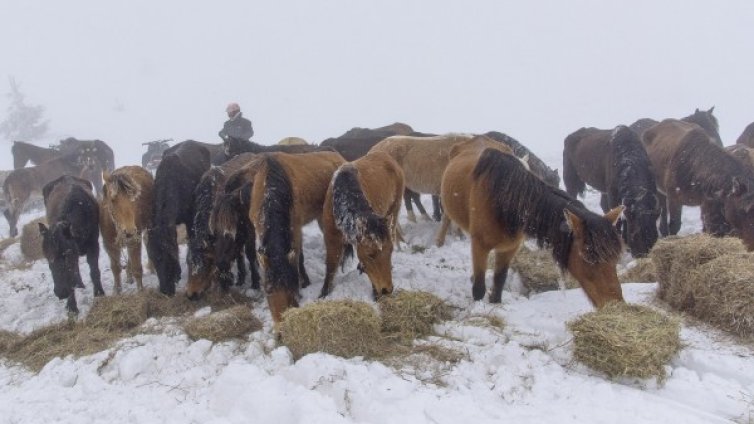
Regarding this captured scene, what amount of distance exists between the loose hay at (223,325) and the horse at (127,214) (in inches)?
72.7

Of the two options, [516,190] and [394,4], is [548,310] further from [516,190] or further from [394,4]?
[394,4]

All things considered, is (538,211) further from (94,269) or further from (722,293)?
(94,269)

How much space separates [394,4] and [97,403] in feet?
457

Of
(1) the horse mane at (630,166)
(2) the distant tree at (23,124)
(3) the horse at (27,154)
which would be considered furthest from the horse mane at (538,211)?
(2) the distant tree at (23,124)

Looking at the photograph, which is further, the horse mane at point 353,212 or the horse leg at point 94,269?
the horse leg at point 94,269

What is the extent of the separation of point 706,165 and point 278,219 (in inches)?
263

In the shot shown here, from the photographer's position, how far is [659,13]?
107 metres

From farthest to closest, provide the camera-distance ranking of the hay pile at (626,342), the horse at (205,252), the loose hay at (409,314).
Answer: the horse at (205,252) < the loose hay at (409,314) < the hay pile at (626,342)

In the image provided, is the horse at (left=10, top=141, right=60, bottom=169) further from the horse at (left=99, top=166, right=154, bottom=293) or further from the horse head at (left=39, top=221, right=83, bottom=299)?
the horse head at (left=39, top=221, right=83, bottom=299)

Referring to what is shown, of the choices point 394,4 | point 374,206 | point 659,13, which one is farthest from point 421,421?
point 394,4

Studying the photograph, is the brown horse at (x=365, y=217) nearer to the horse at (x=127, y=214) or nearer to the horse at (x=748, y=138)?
the horse at (x=127, y=214)

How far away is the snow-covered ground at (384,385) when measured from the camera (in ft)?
12.2

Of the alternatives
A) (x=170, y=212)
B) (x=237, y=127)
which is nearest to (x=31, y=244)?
(x=170, y=212)

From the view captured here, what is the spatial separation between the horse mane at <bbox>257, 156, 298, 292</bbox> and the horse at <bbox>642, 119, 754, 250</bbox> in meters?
6.23
